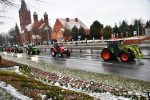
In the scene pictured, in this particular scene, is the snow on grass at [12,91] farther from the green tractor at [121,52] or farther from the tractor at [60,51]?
the tractor at [60,51]

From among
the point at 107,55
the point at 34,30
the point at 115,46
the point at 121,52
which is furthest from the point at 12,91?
the point at 34,30

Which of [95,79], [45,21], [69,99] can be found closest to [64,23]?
[45,21]

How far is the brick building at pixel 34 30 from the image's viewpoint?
11935 cm

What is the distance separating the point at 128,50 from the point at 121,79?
8936mm

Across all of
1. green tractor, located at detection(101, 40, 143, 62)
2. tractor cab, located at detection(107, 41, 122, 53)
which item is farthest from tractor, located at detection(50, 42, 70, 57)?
tractor cab, located at detection(107, 41, 122, 53)

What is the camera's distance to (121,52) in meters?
25.0

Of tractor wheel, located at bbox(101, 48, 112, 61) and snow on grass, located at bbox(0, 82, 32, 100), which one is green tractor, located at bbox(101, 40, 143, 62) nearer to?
tractor wheel, located at bbox(101, 48, 112, 61)

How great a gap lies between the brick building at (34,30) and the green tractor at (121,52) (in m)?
68.1

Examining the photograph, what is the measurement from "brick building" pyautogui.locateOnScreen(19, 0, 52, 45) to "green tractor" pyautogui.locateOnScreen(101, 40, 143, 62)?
6813cm

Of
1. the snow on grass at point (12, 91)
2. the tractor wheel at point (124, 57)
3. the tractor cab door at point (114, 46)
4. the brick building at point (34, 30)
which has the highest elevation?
the brick building at point (34, 30)

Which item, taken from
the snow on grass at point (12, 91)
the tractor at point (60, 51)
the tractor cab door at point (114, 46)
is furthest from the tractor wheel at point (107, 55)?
the snow on grass at point (12, 91)

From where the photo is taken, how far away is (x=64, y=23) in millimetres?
109250

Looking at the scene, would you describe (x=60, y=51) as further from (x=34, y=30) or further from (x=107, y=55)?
(x=34, y=30)

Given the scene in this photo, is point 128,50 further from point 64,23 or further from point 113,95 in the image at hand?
point 64,23
